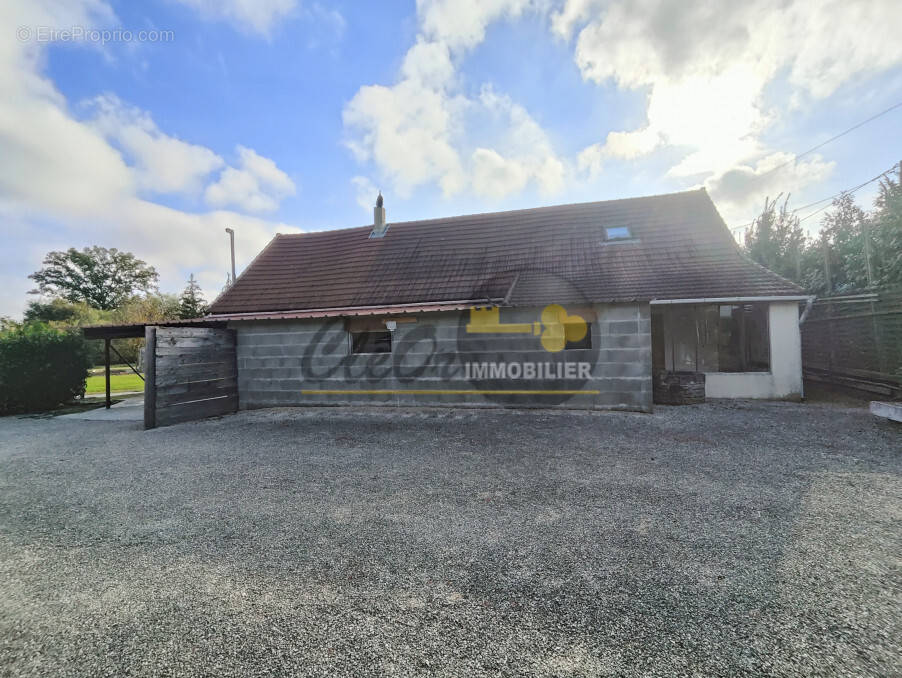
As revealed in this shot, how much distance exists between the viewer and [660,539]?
2668mm

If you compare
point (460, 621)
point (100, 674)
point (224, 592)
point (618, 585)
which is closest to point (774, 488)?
point (618, 585)

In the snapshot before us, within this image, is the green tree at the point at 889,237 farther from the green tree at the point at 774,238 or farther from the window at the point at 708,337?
the green tree at the point at 774,238

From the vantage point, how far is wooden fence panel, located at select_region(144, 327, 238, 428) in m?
6.97

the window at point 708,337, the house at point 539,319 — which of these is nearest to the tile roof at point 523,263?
the house at point 539,319

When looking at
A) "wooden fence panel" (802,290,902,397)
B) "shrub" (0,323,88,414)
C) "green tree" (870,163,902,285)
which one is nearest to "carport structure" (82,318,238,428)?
"shrub" (0,323,88,414)

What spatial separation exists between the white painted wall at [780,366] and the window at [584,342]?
3596 millimetres

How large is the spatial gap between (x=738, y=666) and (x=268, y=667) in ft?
6.98

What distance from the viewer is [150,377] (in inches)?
272

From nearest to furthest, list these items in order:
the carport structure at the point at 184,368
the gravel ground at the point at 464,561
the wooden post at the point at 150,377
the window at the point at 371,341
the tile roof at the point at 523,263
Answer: the gravel ground at the point at 464,561 → the wooden post at the point at 150,377 → the carport structure at the point at 184,368 → the tile roof at the point at 523,263 → the window at the point at 371,341

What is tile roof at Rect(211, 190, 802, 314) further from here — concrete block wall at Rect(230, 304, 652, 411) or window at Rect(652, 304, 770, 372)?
window at Rect(652, 304, 770, 372)

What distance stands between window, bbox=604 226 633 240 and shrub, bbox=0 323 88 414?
588 inches

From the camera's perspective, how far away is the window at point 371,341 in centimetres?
832

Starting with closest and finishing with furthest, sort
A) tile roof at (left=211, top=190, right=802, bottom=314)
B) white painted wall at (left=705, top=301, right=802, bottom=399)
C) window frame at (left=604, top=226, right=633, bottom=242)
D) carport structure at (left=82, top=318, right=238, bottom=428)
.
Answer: carport structure at (left=82, top=318, right=238, bottom=428) < white painted wall at (left=705, top=301, right=802, bottom=399) < tile roof at (left=211, top=190, right=802, bottom=314) < window frame at (left=604, top=226, right=633, bottom=242)

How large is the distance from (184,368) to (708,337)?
12.1 m
